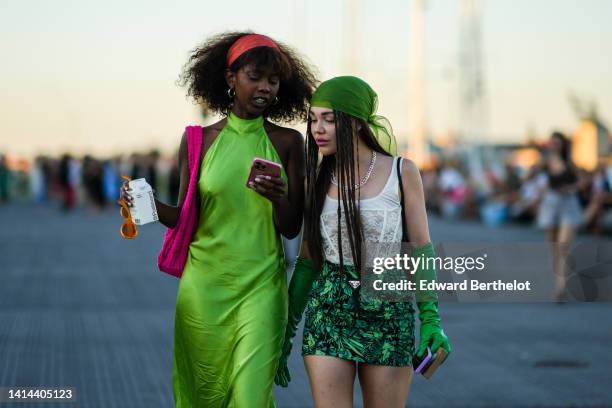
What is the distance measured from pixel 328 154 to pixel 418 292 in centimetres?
62

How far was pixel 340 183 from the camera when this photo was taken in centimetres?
449

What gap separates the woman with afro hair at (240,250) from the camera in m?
4.67

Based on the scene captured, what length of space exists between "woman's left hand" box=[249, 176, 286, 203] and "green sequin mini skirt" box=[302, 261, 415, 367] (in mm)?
338

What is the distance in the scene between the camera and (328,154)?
4543mm

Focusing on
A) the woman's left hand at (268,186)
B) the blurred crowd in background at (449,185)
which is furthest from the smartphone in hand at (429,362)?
the blurred crowd in background at (449,185)

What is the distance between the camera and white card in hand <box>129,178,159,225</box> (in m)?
4.64

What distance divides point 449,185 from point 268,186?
102ft

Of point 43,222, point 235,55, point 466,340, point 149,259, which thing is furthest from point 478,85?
point 235,55

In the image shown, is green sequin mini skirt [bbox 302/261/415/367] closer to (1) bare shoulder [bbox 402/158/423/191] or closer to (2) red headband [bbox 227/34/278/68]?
(1) bare shoulder [bbox 402/158/423/191]

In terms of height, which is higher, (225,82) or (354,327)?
(225,82)

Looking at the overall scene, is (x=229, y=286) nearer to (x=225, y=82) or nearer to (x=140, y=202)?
(x=140, y=202)

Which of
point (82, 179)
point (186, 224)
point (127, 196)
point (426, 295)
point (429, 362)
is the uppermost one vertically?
point (82, 179)

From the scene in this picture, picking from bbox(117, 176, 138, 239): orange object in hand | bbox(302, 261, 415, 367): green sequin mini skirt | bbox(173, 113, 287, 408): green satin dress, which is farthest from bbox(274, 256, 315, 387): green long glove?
bbox(117, 176, 138, 239): orange object in hand

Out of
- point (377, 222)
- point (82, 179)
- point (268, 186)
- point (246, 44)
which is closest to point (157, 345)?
point (246, 44)
